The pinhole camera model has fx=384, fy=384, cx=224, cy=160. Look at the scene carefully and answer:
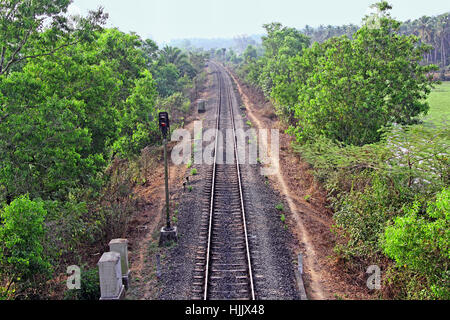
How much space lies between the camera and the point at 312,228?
17719mm

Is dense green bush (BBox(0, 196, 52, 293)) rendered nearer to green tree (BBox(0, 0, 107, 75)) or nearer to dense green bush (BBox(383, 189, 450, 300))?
green tree (BBox(0, 0, 107, 75))

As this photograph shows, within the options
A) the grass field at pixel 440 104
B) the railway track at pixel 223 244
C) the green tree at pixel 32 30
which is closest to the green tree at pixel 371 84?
the railway track at pixel 223 244

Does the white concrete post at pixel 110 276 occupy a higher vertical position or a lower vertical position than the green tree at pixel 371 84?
lower

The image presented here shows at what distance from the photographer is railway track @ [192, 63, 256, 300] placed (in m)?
12.7

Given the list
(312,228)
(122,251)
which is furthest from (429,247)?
(122,251)

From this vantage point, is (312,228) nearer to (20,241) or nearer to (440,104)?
(20,241)

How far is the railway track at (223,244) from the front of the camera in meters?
12.7

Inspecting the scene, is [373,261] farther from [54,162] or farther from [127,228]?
[54,162]

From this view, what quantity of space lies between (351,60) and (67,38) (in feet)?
47.0

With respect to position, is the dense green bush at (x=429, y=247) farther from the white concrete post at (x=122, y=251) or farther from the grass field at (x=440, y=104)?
the grass field at (x=440, y=104)

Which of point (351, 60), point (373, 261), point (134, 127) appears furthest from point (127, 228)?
point (351, 60)

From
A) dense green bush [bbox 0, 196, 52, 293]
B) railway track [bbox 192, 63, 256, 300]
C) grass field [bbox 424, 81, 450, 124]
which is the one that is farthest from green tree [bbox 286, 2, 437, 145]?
grass field [bbox 424, 81, 450, 124]

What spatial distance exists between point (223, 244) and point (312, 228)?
4.57m

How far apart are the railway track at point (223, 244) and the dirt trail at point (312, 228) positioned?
2.27 metres
